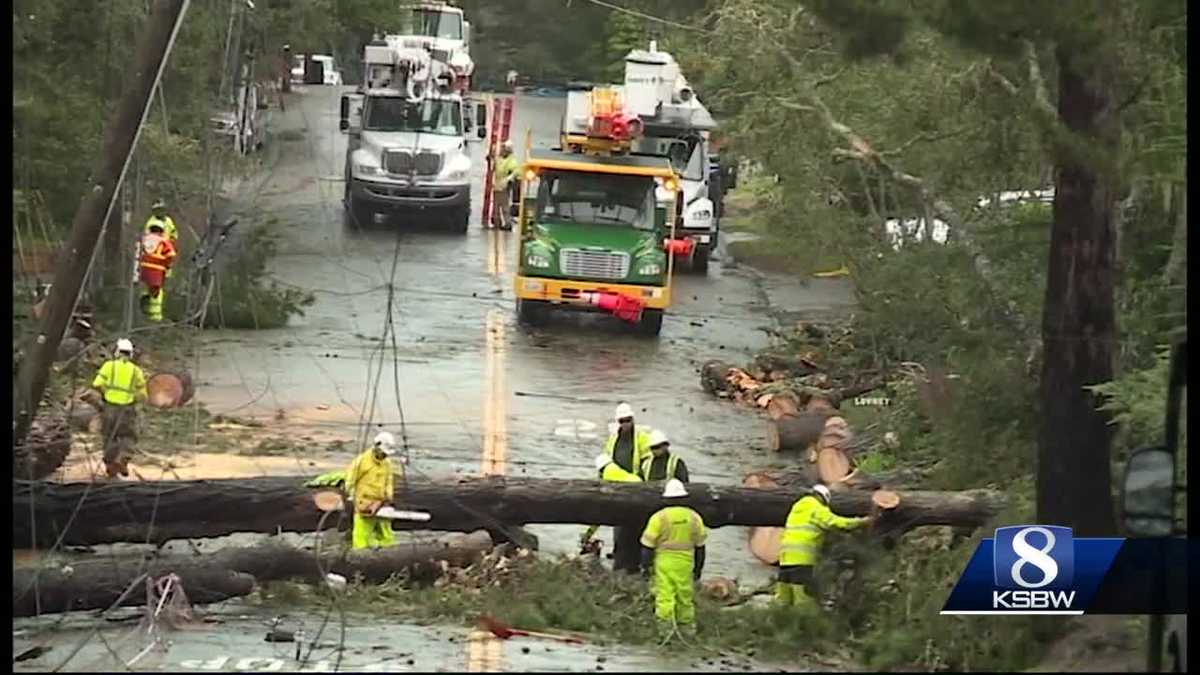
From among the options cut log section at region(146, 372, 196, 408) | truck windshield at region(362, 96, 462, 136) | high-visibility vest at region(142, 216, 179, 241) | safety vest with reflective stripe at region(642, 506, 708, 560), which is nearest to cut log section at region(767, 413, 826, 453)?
cut log section at region(146, 372, 196, 408)

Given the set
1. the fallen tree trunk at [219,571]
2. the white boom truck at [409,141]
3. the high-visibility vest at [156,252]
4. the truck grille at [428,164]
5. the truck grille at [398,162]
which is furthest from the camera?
the truck grille at [428,164]

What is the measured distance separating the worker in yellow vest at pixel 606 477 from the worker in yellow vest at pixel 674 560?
3.69ft

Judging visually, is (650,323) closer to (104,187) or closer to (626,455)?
(626,455)

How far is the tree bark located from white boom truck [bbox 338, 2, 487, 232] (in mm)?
13992

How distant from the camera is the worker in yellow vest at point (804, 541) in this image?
11.4m

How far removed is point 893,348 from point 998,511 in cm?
620

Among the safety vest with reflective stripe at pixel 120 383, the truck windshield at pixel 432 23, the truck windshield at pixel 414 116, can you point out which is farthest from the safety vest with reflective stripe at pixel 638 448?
the truck windshield at pixel 414 116

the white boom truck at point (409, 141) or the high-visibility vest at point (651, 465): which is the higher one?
the white boom truck at point (409, 141)

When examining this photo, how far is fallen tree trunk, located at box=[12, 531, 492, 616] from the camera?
34.2ft

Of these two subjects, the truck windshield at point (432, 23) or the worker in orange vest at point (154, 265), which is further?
the truck windshield at point (432, 23)

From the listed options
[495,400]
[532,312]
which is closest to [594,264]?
[532,312]

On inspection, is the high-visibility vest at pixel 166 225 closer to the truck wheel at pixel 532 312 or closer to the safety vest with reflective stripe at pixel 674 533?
the truck wheel at pixel 532 312

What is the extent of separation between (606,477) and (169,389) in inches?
157

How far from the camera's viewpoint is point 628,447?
1364 cm
